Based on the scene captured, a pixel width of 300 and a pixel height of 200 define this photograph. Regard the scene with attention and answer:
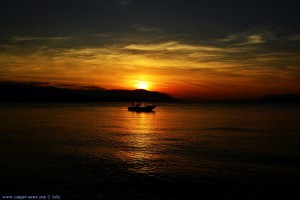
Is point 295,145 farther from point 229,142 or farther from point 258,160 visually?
point 258,160

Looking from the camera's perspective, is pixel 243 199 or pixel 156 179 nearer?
pixel 243 199

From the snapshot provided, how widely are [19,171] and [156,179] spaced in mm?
12542

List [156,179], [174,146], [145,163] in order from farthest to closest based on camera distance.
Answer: [174,146] → [145,163] → [156,179]

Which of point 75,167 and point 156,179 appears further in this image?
point 75,167

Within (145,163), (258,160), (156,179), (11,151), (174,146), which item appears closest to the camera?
(156,179)

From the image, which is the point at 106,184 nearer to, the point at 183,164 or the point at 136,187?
the point at 136,187

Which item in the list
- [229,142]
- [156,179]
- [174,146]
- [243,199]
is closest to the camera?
[243,199]

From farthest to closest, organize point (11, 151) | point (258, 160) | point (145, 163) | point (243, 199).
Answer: point (11, 151) → point (258, 160) → point (145, 163) → point (243, 199)

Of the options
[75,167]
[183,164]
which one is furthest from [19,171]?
[183,164]

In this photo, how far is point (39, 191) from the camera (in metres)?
20.9

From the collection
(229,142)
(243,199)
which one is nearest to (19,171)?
(243,199)

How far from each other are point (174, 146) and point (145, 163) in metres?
11.9

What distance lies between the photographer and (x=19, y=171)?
85.6ft

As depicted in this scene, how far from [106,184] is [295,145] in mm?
31495
